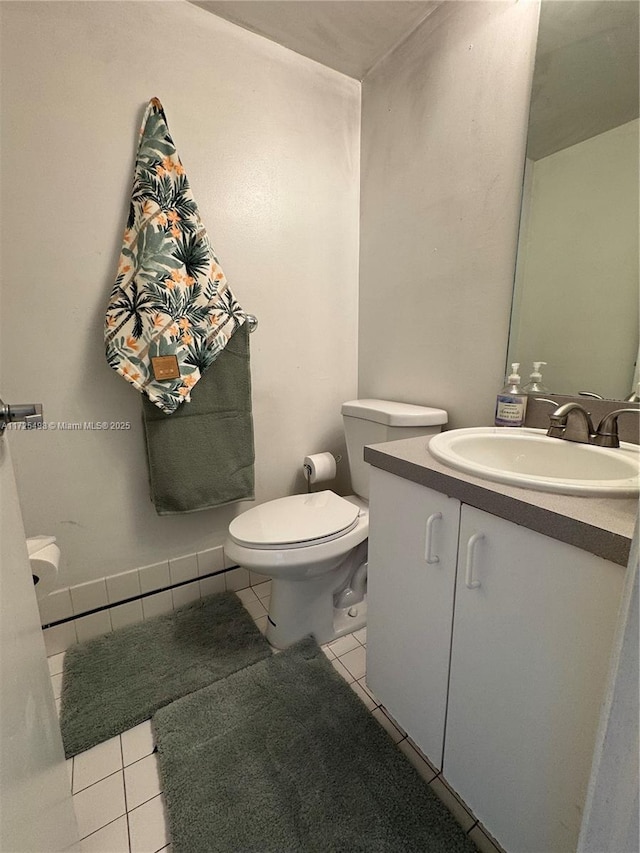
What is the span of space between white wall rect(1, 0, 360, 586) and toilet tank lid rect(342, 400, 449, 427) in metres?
0.32

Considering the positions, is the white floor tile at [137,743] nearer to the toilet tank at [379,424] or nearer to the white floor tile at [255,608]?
the white floor tile at [255,608]

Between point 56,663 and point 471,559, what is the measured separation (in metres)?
1.44

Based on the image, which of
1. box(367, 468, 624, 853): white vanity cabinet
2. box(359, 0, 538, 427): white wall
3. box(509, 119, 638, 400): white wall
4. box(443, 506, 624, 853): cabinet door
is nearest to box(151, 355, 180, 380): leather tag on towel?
box(367, 468, 624, 853): white vanity cabinet

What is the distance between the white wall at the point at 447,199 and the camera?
1.11m

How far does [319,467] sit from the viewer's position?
1.59 metres

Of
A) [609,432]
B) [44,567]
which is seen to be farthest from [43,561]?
[609,432]

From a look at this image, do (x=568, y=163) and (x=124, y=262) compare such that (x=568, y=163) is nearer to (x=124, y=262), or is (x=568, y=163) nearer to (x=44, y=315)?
(x=124, y=262)

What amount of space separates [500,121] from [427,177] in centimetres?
27

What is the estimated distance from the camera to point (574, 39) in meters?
0.96

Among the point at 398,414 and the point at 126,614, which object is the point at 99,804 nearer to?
the point at 126,614

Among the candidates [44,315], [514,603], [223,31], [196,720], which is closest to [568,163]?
[514,603]

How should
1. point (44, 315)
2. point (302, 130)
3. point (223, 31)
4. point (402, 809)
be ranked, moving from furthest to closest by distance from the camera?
point (302, 130), point (223, 31), point (44, 315), point (402, 809)

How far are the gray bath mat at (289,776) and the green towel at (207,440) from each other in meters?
0.62

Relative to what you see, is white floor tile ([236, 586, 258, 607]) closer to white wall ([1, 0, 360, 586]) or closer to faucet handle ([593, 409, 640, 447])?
white wall ([1, 0, 360, 586])
